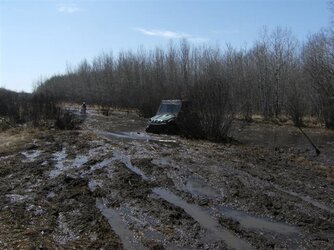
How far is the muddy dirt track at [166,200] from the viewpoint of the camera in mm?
7062

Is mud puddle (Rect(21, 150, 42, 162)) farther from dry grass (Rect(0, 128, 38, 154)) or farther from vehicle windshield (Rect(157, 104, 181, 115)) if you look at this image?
vehicle windshield (Rect(157, 104, 181, 115))

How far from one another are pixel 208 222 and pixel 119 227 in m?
1.54

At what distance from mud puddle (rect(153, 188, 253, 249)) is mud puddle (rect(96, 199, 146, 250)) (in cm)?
117

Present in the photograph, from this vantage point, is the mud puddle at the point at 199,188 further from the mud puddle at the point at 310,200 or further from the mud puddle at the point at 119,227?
the mud puddle at the point at 119,227

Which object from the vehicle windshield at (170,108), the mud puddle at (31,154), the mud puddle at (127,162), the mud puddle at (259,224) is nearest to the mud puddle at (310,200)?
the mud puddle at (259,224)

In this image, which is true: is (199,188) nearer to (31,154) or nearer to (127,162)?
(127,162)

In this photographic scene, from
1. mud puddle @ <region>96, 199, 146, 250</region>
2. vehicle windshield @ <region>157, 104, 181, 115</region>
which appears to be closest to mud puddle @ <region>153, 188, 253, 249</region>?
mud puddle @ <region>96, 199, 146, 250</region>

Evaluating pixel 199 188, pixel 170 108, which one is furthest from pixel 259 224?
pixel 170 108

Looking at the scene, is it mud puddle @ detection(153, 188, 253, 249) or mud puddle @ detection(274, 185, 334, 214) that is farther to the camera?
mud puddle @ detection(274, 185, 334, 214)

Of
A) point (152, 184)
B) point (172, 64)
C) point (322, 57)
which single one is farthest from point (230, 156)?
point (172, 64)

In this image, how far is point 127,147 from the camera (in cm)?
1880

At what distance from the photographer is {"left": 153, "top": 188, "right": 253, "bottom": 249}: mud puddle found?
6883 mm

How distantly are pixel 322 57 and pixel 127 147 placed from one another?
93.4 ft

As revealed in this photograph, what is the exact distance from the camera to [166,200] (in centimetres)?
960
